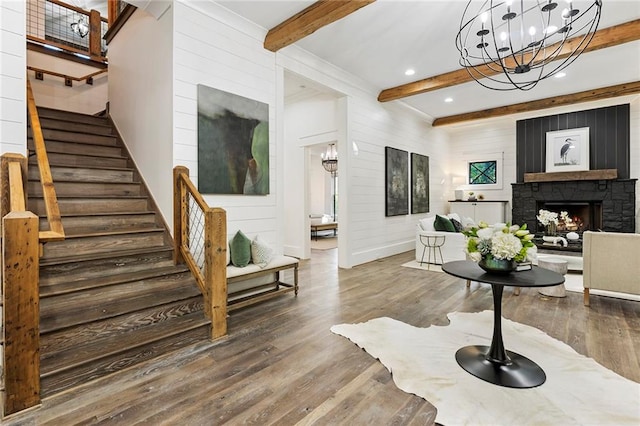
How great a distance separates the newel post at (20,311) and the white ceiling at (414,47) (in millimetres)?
3126

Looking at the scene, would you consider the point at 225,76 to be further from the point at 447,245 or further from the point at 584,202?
the point at 584,202

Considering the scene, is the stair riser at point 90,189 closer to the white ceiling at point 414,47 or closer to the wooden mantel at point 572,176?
the white ceiling at point 414,47

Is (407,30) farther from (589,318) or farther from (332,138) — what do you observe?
(589,318)

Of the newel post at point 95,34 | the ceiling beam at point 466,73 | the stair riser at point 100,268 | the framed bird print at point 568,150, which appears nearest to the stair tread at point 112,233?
the stair riser at point 100,268

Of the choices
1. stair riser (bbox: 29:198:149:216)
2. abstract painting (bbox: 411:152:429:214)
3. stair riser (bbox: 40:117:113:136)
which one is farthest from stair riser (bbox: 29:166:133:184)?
abstract painting (bbox: 411:152:429:214)

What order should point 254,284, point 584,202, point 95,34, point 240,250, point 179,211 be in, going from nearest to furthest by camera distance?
1. point 179,211
2. point 240,250
3. point 254,284
4. point 95,34
5. point 584,202

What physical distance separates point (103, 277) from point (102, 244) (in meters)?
0.48

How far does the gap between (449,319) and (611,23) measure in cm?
425

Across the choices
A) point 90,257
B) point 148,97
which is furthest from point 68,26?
point 90,257

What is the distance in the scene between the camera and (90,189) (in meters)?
3.63

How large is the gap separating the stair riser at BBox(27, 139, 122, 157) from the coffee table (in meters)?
4.38

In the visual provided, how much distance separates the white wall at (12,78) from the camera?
2488mm

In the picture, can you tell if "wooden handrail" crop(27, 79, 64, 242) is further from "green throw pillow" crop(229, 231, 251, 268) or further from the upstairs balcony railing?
the upstairs balcony railing

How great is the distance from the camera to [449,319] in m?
3.27
